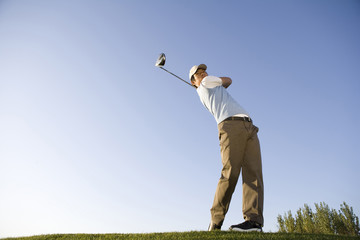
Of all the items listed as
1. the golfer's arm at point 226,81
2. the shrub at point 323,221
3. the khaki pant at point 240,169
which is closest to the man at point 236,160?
the khaki pant at point 240,169

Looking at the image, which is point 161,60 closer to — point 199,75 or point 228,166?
point 199,75

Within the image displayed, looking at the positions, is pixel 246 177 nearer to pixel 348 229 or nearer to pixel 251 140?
pixel 251 140

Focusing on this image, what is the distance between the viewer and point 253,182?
466 centimetres

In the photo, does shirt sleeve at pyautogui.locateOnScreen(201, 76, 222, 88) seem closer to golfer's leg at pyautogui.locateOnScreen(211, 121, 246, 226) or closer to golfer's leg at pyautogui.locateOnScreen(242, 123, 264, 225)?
golfer's leg at pyautogui.locateOnScreen(211, 121, 246, 226)

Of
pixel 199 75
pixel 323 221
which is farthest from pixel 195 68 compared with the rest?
pixel 323 221

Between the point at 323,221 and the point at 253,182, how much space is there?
56.3 ft

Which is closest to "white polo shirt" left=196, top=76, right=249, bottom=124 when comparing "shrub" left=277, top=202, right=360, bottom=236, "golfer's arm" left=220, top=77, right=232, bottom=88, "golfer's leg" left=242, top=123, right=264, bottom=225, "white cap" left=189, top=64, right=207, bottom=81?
"golfer's arm" left=220, top=77, right=232, bottom=88

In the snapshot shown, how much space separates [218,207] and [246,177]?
2.48 ft

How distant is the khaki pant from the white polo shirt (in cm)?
19

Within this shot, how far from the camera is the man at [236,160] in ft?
14.9

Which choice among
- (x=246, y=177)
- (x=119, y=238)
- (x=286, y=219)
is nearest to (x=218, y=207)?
(x=246, y=177)

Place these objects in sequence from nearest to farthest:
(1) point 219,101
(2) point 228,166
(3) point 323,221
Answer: (2) point 228,166 → (1) point 219,101 → (3) point 323,221

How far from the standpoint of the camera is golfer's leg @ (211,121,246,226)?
4.58 meters

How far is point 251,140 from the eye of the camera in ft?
16.0
